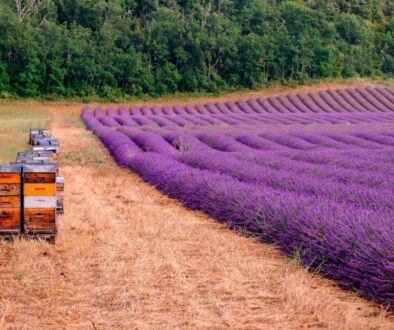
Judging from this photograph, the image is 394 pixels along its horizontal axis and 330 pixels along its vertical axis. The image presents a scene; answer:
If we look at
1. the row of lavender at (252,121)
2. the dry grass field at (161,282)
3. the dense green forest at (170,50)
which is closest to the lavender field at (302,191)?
the dry grass field at (161,282)

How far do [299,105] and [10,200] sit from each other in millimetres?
41877

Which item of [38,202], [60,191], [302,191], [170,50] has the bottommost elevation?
[170,50]

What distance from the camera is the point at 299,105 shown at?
4841 cm

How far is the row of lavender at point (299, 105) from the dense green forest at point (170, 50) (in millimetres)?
7611

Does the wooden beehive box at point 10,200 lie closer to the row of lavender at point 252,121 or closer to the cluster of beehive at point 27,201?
the cluster of beehive at point 27,201

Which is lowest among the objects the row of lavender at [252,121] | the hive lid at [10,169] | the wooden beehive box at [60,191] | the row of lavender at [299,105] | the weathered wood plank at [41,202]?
the row of lavender at [299,105]

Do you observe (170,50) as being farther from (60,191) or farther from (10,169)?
(10,169)

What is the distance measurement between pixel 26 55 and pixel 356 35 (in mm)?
35538

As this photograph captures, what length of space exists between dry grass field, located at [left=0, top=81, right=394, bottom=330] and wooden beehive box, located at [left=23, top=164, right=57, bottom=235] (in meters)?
0.28

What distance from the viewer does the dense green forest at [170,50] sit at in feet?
180

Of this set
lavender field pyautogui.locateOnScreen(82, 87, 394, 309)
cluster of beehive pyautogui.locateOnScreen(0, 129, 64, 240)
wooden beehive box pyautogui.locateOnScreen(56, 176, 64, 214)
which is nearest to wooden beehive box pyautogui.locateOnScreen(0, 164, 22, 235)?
cluster of beehive pyautogui.locateOnScreen(0, 129, 64, 240)

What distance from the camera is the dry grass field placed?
16.1 ft

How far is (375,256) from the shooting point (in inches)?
212

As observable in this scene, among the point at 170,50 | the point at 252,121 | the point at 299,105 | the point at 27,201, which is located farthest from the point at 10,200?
the point at 170,50
